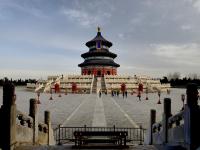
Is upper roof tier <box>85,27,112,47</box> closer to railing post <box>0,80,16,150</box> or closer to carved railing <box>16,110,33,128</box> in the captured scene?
carved railing <box>16,110,33,128</box>

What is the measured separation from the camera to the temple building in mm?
64569

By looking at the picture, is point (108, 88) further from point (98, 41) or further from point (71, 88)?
point (98, 41)

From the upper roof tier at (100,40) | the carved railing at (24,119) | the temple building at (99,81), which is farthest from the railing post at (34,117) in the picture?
the upper roof tier at (100,40)

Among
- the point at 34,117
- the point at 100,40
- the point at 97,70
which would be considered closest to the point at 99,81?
the point at 97,70

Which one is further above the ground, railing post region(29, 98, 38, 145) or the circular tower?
the circular tower

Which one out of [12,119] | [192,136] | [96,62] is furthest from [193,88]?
[96,62]

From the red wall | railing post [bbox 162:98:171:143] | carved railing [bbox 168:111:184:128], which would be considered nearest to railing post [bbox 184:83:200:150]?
carved railing [bbox 168:111:184:128]

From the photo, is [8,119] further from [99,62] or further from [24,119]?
[99,62]

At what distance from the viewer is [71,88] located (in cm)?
6619

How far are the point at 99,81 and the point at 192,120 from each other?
59511 mm

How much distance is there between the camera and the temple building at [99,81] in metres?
64.6

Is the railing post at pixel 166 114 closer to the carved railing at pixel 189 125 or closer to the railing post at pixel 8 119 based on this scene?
the carved railing at pixel 189 125

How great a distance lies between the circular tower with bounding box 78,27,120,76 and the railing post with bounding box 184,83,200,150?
7711 cm

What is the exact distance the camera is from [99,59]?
90.2m
